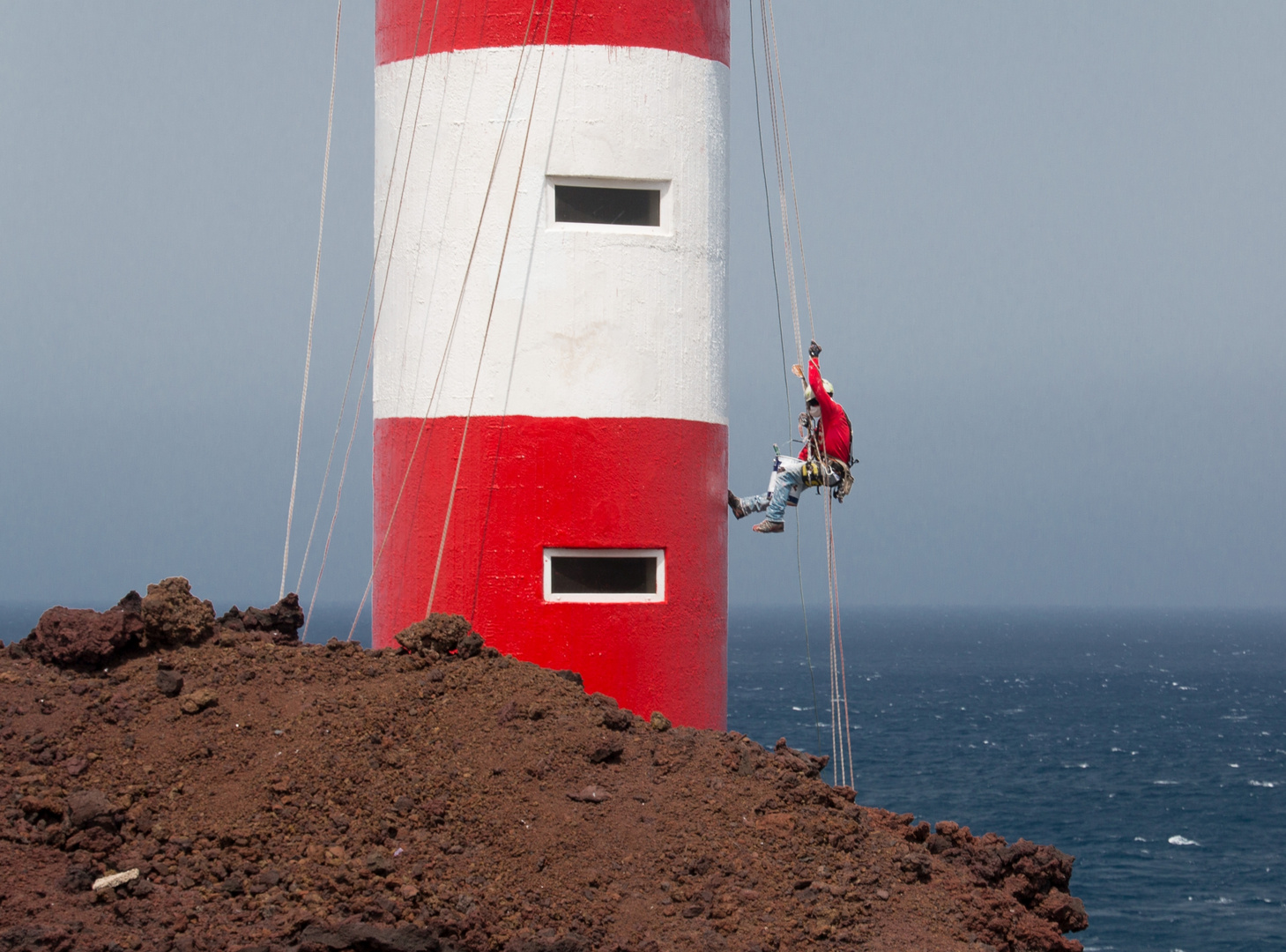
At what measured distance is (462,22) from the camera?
9.70 m

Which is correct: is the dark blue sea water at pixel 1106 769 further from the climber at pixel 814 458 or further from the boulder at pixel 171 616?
the boulder at pixel 171 616

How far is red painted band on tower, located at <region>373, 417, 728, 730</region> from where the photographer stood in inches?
374

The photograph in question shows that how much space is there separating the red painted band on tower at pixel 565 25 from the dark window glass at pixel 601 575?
128 inches

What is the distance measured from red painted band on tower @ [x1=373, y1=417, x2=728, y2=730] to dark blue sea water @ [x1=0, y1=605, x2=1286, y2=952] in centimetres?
2319

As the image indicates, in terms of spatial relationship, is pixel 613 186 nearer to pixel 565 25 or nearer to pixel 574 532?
pixel 565 25

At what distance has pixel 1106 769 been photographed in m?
59.0

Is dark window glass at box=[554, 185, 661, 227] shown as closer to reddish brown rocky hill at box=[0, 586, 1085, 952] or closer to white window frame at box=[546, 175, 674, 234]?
white window frame at box=[546, 175, 674, 234]

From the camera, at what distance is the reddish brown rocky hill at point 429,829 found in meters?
5.65

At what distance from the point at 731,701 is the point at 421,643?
76.3 meters

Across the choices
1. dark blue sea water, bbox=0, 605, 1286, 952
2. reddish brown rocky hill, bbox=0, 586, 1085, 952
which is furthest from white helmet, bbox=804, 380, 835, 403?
dark blue sea water, bbox=0, 605, 1286, 952

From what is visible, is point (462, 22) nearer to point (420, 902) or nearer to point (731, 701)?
point (420, 902)

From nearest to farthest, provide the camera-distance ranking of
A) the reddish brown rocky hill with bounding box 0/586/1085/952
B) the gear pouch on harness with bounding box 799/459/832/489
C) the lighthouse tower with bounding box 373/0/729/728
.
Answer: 1. the reddish brown rocky hill with bounding box 0/586/1085/952
2. the lighthouse tower with bounding box 373/0/729/728
3. the gear pouch on harness with bounding box 799/459/832/489

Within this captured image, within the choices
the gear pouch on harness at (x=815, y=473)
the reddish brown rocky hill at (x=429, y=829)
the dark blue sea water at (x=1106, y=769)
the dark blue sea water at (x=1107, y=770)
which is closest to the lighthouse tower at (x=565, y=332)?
the gear pouch on harness at (x=815, y=473)

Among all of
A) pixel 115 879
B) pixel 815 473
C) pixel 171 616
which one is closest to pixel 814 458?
pixel 815 473
